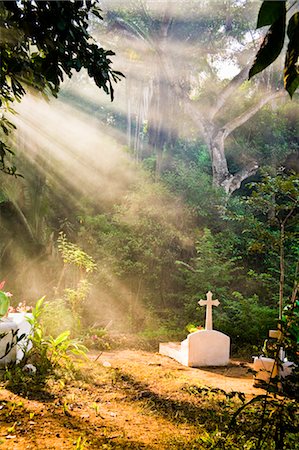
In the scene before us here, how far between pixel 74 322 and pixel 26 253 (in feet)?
5.19

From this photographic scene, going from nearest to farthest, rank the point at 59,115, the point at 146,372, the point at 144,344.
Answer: the point at 146,372
the point at 144,344
the point at 59,115

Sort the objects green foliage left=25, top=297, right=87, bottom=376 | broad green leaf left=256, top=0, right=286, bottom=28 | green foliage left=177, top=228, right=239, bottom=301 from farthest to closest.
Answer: green foliage left=177, top=228, right=239, bottom=301, green foliage left=25, top=297, right=87, bottom=376, broad green leaf left=256, top=0, right=286, bottom=28

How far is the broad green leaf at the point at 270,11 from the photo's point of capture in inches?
20.9

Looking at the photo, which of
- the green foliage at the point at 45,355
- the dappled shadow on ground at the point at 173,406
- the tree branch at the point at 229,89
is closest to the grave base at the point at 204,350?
the dappled shadow on ground at the point at 173,406

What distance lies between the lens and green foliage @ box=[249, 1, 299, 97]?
1.76 feet

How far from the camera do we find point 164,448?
277cm

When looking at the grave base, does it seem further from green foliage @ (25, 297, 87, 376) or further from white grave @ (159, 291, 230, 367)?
green foliage @ (25, 297, 87, 376)

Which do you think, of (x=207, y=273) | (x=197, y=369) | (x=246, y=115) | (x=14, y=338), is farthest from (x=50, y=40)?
(x=246, y=115)

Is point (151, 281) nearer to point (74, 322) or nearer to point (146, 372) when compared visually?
point (74, 322)

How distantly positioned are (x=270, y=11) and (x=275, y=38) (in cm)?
4

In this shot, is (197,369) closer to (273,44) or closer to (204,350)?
(204,350)

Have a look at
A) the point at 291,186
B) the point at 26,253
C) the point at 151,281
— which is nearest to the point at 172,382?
the point at 291,186

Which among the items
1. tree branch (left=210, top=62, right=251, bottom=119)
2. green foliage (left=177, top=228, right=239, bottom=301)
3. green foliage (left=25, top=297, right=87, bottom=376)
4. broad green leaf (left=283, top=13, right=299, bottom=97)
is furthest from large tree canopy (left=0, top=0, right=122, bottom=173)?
tree branch (left=210, top=62, right=251, bottom=119)

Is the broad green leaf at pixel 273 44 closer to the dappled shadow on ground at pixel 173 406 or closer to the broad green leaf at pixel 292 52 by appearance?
the broad green leaf at pixel 292 52
